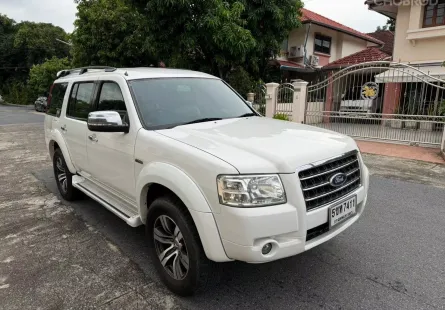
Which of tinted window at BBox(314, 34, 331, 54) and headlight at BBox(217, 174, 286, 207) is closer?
headlight at BBox(217, 174, 286, 207)

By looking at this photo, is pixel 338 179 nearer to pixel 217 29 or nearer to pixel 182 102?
pixel 182 102

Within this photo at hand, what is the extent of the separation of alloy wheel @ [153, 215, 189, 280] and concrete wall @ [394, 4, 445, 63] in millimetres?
13762

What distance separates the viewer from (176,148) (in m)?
2.59

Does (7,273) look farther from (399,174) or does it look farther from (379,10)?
(379,10)

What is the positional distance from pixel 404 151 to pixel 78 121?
8080 millimetres

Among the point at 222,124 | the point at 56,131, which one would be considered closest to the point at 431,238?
the point at 222,124

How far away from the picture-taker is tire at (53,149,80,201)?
15.8 ft

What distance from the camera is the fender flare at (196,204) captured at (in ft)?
7.56

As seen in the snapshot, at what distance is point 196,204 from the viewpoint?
2340 mm

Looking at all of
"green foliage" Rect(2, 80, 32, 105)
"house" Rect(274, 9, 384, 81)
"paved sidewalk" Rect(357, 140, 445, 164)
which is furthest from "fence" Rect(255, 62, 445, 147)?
"green foliage" Rect(2, 80, 32, 105)

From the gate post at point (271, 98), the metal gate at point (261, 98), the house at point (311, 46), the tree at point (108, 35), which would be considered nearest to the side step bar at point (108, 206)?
the gate post at point (271, 98)

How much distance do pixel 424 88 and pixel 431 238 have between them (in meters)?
7.22

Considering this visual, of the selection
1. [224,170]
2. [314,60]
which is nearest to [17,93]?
[314,60]

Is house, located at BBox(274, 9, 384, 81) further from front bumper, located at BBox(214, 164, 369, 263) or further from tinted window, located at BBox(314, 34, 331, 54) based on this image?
front bumper, located at BBox(214, 164, 369, 263)
